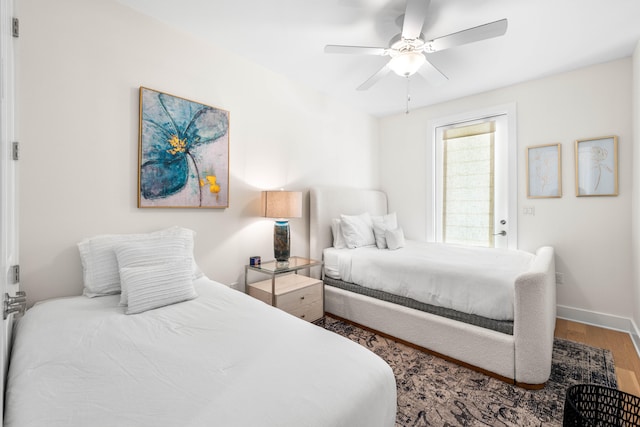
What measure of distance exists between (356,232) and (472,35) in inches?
80.9

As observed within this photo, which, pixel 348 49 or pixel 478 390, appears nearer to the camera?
pixel 478 390

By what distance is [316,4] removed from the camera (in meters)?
2.00

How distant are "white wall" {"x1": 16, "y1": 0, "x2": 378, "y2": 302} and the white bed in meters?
0.61

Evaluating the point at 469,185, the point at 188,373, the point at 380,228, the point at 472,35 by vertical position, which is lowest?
the point at 188,373

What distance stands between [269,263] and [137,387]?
1.92 metres

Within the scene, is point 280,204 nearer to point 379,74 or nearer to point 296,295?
point 296,295

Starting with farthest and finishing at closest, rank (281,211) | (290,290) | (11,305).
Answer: (281,211)
(290,290)
(11,305)

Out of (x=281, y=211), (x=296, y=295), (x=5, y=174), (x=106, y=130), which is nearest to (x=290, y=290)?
(x=296, y=295)

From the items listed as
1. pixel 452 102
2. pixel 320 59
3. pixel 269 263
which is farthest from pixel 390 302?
pixel 452 102

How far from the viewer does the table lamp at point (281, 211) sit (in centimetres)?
271

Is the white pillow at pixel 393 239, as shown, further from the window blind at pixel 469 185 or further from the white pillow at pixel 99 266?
the white pillow at pixel 99 266

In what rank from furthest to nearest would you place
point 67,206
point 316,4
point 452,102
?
1. point 452,102
2. point 316,4
3. point 67,206

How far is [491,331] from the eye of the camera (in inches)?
80.0

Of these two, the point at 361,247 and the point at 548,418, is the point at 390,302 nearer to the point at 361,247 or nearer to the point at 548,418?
the point at 361,247
